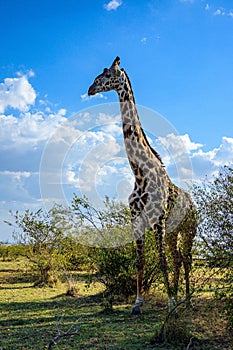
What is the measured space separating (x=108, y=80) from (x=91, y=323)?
427 centimetres

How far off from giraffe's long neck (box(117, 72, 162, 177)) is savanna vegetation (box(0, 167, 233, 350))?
1571 millimetres

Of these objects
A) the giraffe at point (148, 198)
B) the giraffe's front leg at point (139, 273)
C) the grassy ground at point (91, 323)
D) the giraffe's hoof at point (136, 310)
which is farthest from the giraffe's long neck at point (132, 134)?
the grassy ground at point (91, 323)

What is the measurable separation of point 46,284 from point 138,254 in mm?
5046

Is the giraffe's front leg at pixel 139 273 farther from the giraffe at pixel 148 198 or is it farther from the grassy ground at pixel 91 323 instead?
the grassy ground at pixel 91 323

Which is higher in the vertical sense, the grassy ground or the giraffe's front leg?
the giraffe's front leg

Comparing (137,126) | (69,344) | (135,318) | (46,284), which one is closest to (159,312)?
(135,318)

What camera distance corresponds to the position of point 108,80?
8047 mm

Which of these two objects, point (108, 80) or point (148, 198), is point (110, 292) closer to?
point (148, 198)

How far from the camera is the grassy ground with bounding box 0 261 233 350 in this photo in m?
5.56

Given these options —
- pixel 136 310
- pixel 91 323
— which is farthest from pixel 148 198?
pixel 91 323

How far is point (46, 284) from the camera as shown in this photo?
39.3 feet

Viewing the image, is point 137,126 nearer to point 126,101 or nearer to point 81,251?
point 126,101

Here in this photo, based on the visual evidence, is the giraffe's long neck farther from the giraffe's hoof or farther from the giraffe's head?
the giraffe's hoof

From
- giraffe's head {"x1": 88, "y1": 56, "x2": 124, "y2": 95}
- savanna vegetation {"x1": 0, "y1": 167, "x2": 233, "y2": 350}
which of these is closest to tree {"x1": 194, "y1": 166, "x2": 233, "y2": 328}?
savanna vegetation {"x1": 0, "y1": 167, "x2": 233, "y2": 350}
